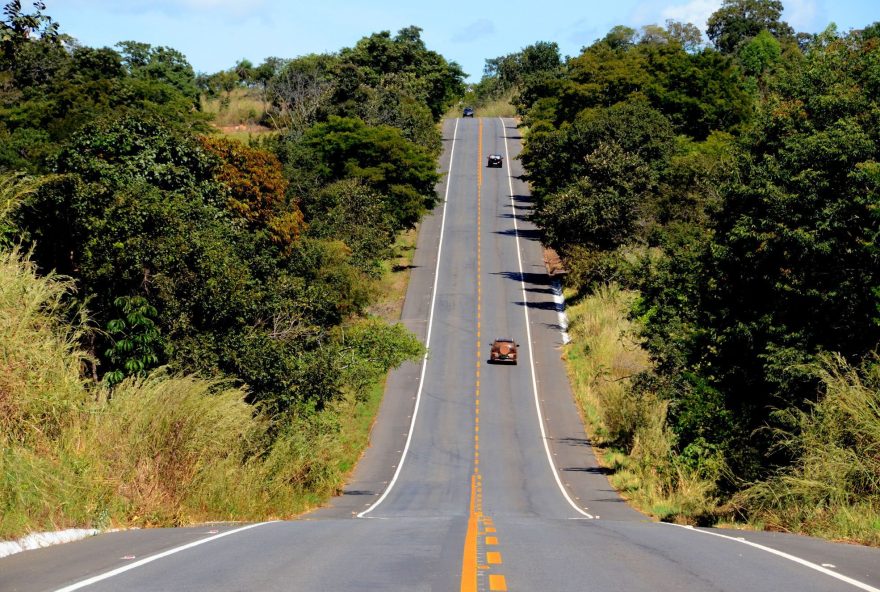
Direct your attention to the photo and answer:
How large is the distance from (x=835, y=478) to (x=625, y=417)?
95.3ft

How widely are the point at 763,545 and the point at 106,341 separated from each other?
18845 mm

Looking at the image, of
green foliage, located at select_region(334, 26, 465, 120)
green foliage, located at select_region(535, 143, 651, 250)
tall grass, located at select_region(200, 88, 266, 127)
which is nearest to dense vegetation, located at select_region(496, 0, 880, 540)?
green foliage, located at select_region(535, 143, 651, 250)

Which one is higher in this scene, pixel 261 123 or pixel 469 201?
pixel 261 123

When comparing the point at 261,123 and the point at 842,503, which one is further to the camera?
the point at 261,123

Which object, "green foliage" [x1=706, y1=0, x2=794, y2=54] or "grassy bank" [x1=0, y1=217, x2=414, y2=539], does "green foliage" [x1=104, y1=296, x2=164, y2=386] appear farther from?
"green foliage" [x1=706, y1=0, x2=794, y2=54]

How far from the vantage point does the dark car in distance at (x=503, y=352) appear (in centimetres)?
6156

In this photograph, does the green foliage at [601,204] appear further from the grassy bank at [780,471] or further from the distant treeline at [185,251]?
the grassy bank at [780,471]

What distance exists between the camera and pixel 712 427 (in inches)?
1110

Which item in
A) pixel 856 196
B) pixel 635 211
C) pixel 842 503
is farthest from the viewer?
pixel 635 211

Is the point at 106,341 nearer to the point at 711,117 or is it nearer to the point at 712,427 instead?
the point at 712,427

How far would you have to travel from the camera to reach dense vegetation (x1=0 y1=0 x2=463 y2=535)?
1547 cm

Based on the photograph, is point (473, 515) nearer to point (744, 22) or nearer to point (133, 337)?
point (133, 337)

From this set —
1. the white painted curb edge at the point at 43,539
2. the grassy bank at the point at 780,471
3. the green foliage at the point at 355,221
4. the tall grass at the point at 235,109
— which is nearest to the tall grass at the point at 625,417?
the grassy bank at the point at 780,471

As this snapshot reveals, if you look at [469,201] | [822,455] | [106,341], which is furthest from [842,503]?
[469,201]
